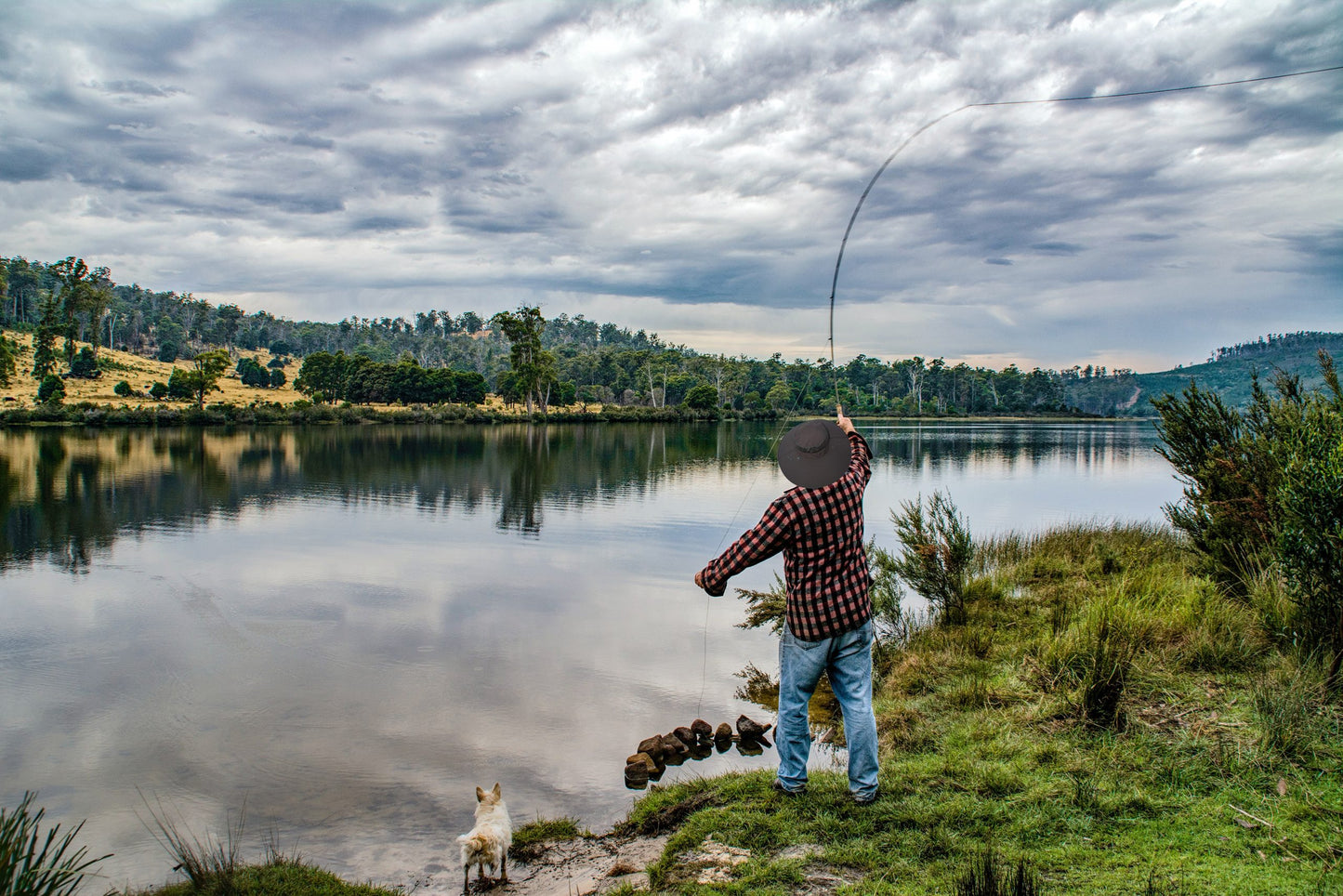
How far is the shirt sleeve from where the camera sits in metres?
4.60

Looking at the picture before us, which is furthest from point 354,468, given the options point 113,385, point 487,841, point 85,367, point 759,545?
point 85,367

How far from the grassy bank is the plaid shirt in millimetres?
1251

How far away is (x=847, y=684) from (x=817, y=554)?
870 mm

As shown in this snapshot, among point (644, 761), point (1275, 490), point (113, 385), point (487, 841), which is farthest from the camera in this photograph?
point (113, 385)

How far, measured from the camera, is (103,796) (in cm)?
720

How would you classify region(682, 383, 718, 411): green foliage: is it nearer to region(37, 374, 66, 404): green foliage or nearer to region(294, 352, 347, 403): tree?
region(294, 352, 347, 403): tree

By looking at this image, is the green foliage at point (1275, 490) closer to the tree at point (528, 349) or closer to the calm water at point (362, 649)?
the calm water at point (362, 649)

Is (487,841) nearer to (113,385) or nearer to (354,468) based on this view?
(354,468)

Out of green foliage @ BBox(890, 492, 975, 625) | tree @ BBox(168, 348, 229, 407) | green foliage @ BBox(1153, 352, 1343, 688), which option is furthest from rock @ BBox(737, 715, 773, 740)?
tree @ BBox(168, 348, 229, 407)

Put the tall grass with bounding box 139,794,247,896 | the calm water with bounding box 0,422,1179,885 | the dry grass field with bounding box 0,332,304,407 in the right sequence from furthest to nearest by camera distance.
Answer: the dry grass field with bounding box 0,332,304,407 < the calm water with bounding box 0,422,1179,885 < the tall grass with bounding box 139,794,247,896

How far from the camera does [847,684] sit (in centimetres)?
481

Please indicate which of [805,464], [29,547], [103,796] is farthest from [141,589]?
[805,464]

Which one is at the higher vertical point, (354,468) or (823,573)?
(823,573)

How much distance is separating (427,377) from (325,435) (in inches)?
1335
